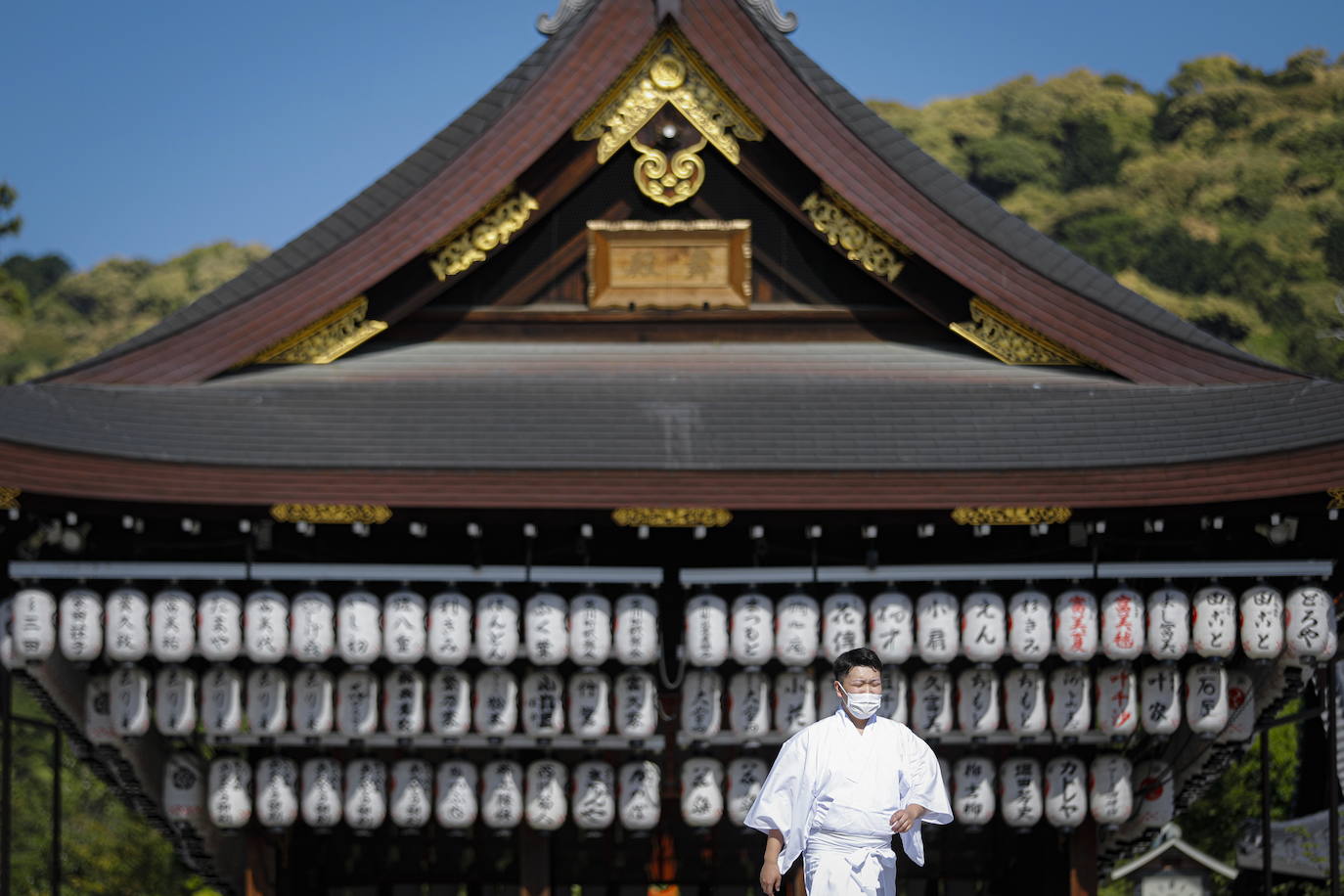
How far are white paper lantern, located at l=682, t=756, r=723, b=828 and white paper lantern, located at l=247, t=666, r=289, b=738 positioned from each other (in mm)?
3031

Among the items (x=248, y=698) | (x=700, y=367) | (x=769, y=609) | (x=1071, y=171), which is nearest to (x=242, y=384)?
(x=248, y=698)

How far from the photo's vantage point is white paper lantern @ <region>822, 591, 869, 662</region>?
12.6m

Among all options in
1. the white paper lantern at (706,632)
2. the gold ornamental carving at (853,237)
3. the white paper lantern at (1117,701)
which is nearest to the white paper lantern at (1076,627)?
the white paper lantern at (1117,701)

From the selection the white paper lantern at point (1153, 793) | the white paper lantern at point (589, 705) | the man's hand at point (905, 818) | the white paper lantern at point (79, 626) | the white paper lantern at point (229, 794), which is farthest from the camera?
the white paper lantern at point (1153, 793)

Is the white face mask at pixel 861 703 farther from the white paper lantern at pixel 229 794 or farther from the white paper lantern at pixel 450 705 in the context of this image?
the white paper lantern at pixel 229 794

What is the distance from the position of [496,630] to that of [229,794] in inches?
97.2

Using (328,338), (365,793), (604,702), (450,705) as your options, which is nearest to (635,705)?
(604,702)

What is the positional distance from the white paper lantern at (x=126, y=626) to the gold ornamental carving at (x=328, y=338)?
2.24m

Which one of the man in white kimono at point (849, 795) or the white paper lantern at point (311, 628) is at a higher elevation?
the white paper lantern at point (311, 628)

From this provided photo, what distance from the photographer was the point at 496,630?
41.3 feet

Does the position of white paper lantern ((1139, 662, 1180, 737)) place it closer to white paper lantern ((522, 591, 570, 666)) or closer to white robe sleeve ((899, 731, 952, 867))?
white paper lantern ((522, 591, 570, 666))

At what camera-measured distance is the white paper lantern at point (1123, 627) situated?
12625mm

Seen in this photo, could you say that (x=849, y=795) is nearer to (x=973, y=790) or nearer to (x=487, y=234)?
(x=973, y=790)

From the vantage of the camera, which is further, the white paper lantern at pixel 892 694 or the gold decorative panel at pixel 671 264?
the gold decorative panel at pixel 671 264
